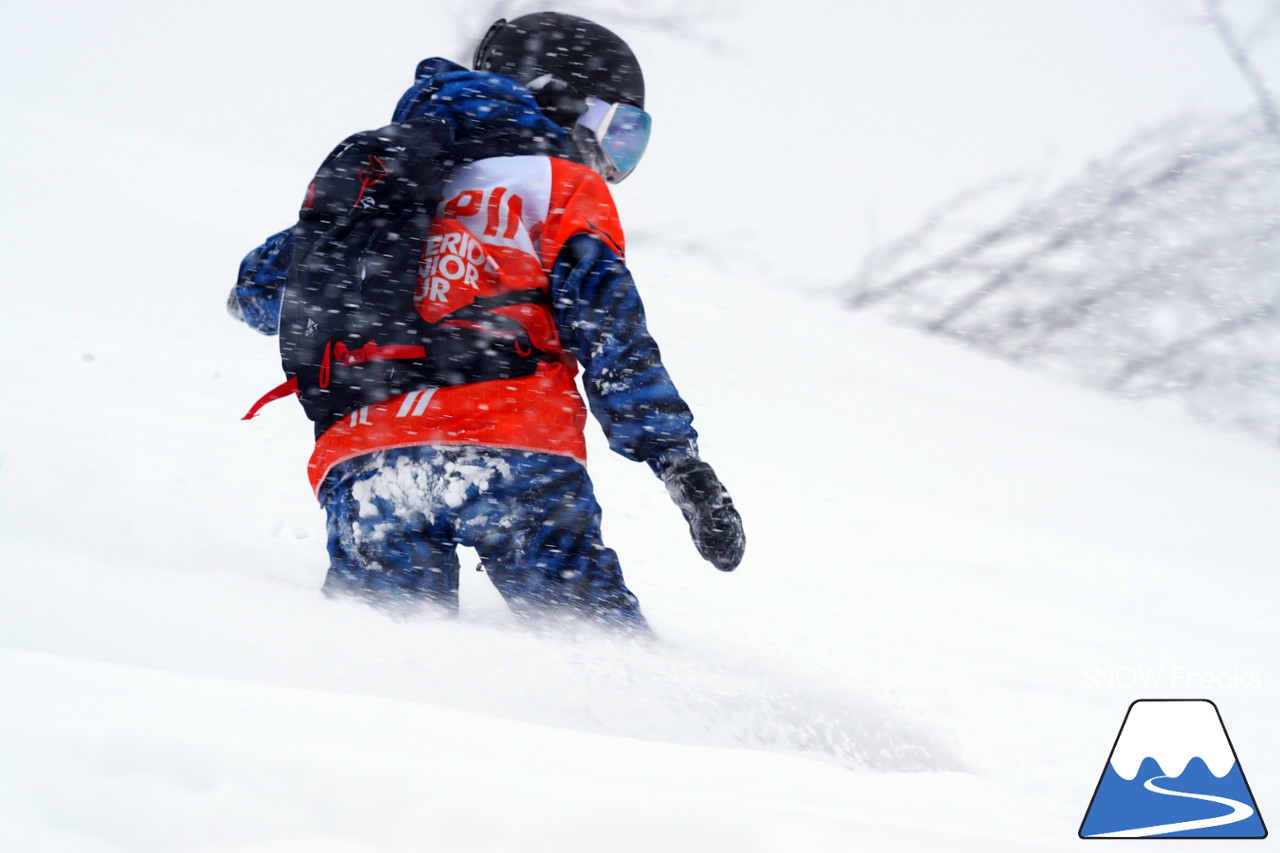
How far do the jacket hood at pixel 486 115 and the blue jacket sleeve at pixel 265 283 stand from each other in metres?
0.38

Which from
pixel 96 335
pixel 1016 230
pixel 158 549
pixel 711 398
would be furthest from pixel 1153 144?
pixel 158 549

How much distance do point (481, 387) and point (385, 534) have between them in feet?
0.97

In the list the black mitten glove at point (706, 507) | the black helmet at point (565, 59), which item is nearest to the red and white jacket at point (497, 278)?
the black mitten glove at point (706, 507)

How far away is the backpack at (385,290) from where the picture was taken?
1.51m

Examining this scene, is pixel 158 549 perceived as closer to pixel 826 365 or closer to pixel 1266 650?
pixel 1266 650

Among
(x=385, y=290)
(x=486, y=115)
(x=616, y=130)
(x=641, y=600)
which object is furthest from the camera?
(x=641, y=600)

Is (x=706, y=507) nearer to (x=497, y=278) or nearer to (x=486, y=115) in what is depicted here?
(x=497, y=278)

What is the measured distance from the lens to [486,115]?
5.35ft

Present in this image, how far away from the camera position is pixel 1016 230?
10570mm

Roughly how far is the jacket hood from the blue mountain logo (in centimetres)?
125

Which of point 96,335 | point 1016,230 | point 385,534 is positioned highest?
point 1016,230

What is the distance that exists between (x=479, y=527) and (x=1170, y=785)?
107cm

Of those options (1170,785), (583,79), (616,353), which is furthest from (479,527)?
(1170,785)

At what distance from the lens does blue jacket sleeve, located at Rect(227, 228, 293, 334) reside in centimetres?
186
